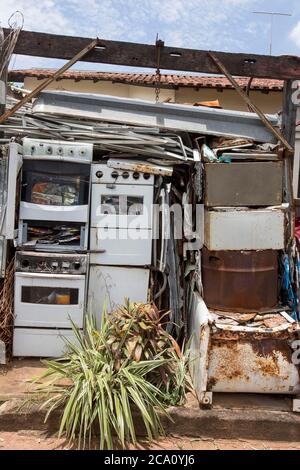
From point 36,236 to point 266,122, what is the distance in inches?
123

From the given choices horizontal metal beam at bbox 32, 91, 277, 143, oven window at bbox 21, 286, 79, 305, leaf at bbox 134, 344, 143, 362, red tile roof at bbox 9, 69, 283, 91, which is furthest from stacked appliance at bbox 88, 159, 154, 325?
red tile roof at bbox 9, 69, 283, 91

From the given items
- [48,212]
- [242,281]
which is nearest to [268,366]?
→ [242,281]

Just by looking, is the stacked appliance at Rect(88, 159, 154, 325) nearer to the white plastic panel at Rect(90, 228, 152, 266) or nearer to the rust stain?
the white plastic panel at Rect(90, 228, 152, 266)

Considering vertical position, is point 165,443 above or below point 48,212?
below

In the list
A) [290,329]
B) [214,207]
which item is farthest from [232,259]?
[290,329]

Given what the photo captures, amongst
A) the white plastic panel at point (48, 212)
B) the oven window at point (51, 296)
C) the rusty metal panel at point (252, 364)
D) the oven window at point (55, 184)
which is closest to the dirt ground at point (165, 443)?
the rusty metal panel at point (252, 364)

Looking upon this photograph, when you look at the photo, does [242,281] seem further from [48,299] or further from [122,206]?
[48,299]

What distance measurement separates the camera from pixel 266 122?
5363 millimetres

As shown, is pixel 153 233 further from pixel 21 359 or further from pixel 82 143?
pixel 21 359

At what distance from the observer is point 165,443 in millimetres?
4105

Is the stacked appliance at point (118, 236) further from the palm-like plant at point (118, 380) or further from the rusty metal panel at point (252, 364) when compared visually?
the rusty metal panel at point (252, 364)

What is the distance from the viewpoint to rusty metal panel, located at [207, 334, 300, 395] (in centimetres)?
430

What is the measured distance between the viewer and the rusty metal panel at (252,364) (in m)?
4.30

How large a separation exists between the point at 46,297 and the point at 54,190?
128 cm
